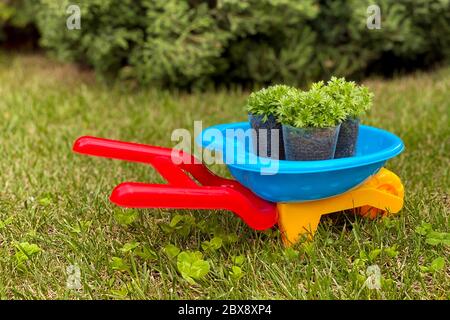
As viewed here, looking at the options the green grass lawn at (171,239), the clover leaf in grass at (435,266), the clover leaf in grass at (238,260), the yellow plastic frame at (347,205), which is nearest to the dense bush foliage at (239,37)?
the green grass lawn at (171,239)

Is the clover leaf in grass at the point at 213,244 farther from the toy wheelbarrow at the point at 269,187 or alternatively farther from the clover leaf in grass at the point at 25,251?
the clover leaf in grass at the point at 25,251

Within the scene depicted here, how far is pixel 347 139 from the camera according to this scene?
6.66 ft

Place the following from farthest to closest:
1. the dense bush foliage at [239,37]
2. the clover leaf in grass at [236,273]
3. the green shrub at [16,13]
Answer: the green shrub at [16,13], the dense bush foliage at [239,37], the clover leaf in grass at [236,273]

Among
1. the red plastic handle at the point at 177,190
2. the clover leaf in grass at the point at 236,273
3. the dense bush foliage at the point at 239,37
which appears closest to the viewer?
the red plastic handle at the point at 177,190

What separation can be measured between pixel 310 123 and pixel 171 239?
599 mm

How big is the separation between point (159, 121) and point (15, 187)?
114 centimetres

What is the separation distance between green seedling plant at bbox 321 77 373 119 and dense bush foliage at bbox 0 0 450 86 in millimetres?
1828

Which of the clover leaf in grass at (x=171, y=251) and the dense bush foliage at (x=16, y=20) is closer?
the clover leaf in grass at (x=171, y=251)

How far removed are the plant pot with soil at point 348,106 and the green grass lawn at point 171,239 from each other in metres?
0.27

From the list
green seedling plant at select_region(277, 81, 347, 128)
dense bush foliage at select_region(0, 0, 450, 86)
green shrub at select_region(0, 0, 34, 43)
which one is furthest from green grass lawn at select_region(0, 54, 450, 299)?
green shrub at select_region(0, 0, 34, 43)

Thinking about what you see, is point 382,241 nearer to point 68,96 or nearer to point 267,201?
point 267,201

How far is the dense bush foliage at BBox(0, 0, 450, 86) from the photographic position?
12.6 ft

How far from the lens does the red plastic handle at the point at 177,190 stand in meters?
1.70
